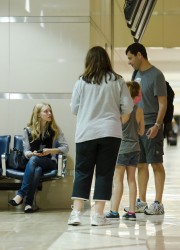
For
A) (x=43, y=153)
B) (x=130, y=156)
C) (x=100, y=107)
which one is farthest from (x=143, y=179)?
(x=100, y=107)

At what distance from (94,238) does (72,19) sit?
3249mm

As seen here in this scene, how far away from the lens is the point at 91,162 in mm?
6176

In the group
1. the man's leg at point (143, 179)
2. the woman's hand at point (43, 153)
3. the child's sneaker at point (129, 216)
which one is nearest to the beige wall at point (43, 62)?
the woman's hand at point (43, 153)

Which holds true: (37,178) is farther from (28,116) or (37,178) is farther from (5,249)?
(5,249)

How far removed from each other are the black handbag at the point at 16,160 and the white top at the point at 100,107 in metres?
1.53

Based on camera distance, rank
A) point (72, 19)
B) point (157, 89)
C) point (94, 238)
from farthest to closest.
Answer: point (72, 19), point (157, 89), point (94, 238)

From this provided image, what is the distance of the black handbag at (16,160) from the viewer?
24.5 feet

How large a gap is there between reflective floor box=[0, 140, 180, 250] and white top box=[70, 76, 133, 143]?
883 mm

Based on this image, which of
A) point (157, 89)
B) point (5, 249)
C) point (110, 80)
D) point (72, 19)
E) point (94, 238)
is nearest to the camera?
point (5, 249)

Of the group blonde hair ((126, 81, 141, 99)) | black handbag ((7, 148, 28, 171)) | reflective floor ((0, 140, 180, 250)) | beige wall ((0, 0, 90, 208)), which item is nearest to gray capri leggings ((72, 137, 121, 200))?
reflective floor ((0, 140, 180, 250))

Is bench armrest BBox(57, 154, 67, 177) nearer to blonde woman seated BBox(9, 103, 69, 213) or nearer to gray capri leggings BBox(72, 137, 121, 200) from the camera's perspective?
blonde woman seated BBox(9, 103, 69, 213)

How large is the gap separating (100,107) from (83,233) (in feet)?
3.98

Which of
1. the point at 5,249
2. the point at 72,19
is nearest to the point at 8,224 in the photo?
the point at 5,249

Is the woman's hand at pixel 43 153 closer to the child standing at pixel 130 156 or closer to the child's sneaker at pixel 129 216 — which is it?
the child standing at pixel 130 156
